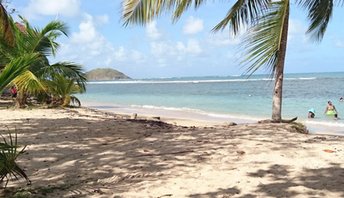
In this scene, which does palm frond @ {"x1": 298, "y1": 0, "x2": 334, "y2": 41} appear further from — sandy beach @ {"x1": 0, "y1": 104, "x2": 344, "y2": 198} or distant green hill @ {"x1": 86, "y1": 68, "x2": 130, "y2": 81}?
distant green hill @ {"x1": 86, "y1": 68, "x2": 130, "y2": 81}

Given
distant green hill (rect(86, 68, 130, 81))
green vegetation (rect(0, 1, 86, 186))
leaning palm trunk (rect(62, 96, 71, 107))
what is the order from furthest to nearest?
distant green hill (rect(86, 68, 130, 81)) < leaning palm trunk (rect(62, 96, 71, 107)) < green vegetation (rect(0, 1, 86, 186))

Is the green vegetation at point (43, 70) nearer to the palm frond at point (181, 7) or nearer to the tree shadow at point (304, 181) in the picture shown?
the palm frond at point (181, 7)

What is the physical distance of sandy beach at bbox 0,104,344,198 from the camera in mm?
4062

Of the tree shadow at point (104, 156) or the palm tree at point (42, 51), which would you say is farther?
the palm tree at point (42, 51)

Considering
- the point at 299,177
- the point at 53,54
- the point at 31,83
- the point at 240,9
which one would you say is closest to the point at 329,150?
the point at 299,177

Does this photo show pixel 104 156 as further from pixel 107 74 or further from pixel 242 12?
pixel 107 74

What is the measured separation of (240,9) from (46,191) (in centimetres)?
460

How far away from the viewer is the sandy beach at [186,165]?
4.06 metres

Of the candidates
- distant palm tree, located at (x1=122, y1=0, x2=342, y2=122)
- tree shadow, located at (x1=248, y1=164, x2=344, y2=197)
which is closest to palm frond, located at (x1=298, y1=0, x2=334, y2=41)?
distant palm tree, located at (x1=122, y1=0, x2=342, y2=122)

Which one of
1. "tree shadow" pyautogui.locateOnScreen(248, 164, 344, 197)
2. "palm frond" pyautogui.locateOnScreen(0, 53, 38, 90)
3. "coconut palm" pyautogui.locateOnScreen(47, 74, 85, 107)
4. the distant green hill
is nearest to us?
"palm frond" pyautogui.locateOnScreen(0, 53, 38, 90)

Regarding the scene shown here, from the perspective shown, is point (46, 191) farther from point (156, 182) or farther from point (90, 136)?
point (90, 136)

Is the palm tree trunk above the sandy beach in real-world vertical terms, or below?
above

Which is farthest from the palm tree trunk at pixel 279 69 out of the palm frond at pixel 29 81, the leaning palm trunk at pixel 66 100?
the leaning palm trunk at pixel 66 100

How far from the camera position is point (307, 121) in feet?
53.9
